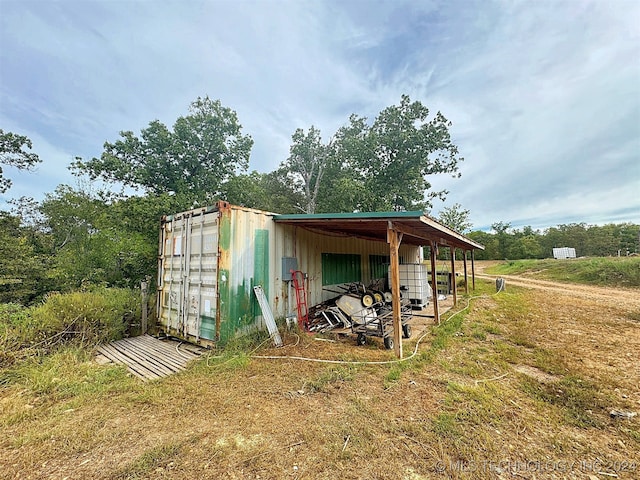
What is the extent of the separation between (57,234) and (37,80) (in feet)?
33.9

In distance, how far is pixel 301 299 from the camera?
6.68 metres

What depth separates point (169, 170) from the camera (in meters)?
13.6

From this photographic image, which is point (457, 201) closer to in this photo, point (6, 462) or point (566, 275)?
point (566, 275)

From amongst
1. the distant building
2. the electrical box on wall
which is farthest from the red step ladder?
the distant building

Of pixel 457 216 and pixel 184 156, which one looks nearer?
pixel 184 156

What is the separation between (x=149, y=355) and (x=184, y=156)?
39.4 feet

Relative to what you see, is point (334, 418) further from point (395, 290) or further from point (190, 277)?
point (190, 277)

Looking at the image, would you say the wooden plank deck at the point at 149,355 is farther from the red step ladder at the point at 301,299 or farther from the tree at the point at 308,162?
the tree at the point at 308,162

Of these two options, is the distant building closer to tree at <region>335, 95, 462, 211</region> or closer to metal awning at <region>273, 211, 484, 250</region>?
tree at <region>335, 95, 462, 211</region>

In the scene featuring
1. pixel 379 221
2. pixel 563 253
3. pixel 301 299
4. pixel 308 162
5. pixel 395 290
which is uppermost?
pixel 308 162

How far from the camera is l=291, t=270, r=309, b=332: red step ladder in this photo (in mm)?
6289

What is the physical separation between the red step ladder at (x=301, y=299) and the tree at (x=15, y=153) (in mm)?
12936

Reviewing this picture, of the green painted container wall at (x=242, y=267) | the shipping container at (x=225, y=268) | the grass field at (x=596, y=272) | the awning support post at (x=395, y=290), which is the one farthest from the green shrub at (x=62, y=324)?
the grass field at (x=596, y=272)

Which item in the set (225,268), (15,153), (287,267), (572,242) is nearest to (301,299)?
(287,267)
